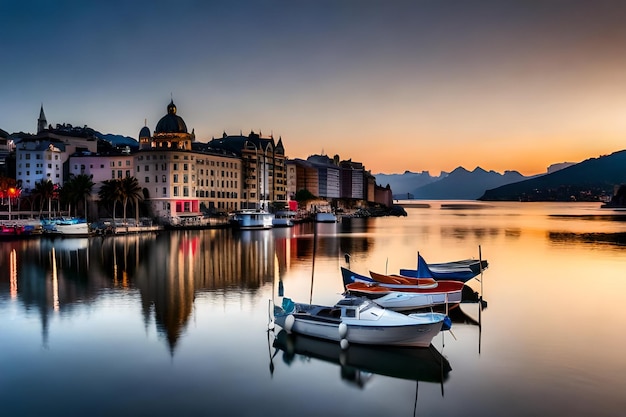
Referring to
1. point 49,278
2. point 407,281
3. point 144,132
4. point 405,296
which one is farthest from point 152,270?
point 144,132

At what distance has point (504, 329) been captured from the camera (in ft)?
106

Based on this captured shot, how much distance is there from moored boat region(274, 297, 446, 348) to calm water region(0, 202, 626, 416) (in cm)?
60

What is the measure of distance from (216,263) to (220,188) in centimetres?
8681

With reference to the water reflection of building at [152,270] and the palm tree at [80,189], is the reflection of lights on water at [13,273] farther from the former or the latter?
the palm tree at [80,189]

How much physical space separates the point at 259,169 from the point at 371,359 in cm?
14223

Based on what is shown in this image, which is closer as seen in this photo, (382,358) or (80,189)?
(382,358)

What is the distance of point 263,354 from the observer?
89.0ft

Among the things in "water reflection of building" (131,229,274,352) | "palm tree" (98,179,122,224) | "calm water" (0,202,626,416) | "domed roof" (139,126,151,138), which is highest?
"domed roof" (139,126,151,138)

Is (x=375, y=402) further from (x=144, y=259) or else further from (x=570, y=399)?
(x=144, y=259)

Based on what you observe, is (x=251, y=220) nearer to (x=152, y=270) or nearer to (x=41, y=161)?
(x=41, y=161)

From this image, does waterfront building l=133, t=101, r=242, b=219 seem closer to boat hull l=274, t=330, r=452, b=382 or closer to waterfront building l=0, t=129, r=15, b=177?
waterfront building l=0, t=129, r=15, b=177

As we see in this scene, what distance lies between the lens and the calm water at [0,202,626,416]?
69.5ft

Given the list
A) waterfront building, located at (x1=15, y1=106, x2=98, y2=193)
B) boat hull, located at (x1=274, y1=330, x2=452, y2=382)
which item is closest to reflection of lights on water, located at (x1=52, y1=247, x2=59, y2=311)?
boat hull, located at (x1=274, y1=330, x2=452, y2=382)

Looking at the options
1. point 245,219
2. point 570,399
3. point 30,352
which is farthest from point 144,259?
point 245,219
